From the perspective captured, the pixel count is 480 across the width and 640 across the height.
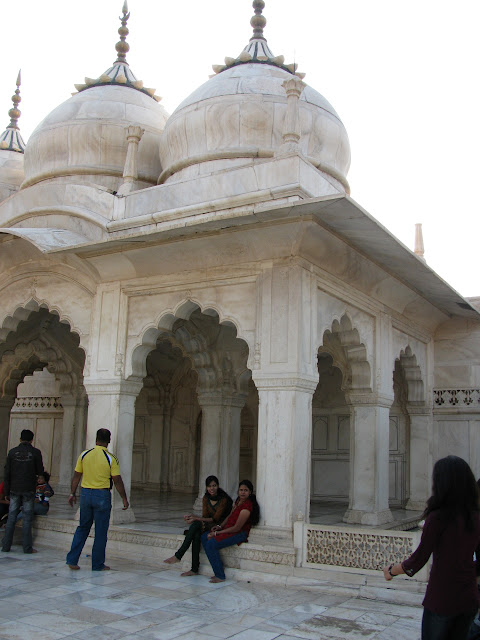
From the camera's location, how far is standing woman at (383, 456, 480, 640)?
2.79 metres

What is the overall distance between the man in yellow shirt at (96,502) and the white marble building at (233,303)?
1.20 metres

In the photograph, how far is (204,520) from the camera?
6.29 m

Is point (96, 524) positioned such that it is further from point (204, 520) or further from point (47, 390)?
point (47, 390)

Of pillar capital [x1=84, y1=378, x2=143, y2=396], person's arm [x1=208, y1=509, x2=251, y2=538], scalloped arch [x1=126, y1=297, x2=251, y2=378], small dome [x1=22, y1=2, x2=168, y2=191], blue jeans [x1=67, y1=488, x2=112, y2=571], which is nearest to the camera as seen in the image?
person's arm [x1=208, y1=509, x2=251, y2=538]

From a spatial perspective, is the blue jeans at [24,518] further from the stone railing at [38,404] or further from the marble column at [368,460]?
the stone railing at [38,404]

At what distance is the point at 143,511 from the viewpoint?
9086 mm

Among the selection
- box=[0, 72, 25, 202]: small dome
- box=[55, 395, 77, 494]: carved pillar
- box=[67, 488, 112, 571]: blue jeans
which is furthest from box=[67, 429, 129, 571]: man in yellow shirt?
box=[0, 72, 25, 202]: small dome

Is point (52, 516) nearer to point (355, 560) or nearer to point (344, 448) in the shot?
point (355, 560)

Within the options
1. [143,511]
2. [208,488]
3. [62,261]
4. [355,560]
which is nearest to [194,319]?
[62,261]

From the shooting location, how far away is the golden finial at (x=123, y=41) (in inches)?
481

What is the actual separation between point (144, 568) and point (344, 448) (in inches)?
205

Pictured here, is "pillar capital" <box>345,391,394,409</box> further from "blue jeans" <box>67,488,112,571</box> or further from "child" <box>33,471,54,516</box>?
"child" <box>33,471,54,516</box>

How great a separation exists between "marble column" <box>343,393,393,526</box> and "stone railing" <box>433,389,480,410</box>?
207cm

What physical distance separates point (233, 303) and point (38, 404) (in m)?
7.43
